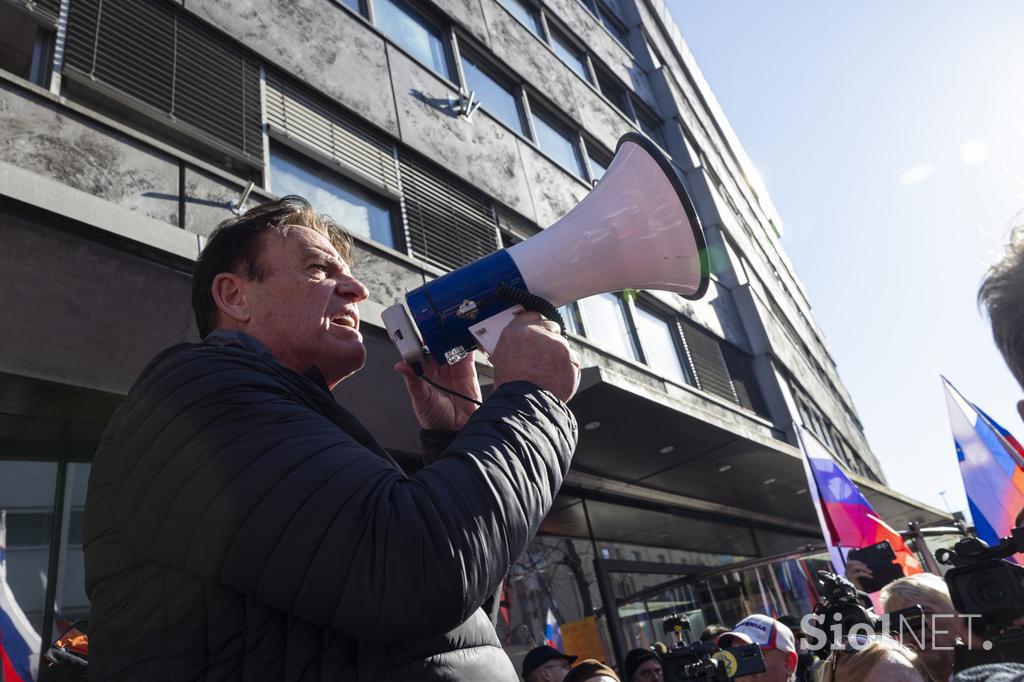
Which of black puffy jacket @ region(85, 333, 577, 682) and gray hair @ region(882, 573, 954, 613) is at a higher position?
black puffy jacket @ region(85, 333, 577, 682)

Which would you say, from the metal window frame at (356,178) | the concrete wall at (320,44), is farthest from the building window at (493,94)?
the metal window frame at (356,178)

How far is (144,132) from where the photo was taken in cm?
487

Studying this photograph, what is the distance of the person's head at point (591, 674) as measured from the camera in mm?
4005

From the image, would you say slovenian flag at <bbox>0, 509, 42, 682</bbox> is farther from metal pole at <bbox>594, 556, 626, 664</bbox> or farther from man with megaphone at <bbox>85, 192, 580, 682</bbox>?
metal pole at <bbox>594, 556, 626, 664</bbox>

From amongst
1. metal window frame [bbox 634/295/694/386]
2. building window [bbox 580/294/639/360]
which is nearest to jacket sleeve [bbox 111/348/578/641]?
building window [bbox 580/294/639/360]

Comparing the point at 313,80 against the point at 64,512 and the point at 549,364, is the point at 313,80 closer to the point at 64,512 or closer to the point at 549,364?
the point at 64,512

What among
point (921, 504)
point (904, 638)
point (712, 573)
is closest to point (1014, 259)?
point (904, 638)

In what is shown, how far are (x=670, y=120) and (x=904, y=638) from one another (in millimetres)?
14698

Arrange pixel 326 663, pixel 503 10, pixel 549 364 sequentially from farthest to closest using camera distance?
pixel 503 10, pixel 549 364, pixel 326 663

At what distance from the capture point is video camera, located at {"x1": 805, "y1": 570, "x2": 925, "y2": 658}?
8.35 ft

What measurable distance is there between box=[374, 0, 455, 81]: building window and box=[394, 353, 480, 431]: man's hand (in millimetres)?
7186

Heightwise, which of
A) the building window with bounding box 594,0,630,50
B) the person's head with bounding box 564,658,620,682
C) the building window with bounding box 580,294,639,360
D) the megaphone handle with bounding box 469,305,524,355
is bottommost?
the person's head with bounding box 564,658,620,682

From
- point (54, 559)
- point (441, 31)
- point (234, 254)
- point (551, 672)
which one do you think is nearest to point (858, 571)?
point (551, 672)

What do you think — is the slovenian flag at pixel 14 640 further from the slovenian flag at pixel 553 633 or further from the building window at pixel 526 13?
the building window at pixel 526 13
